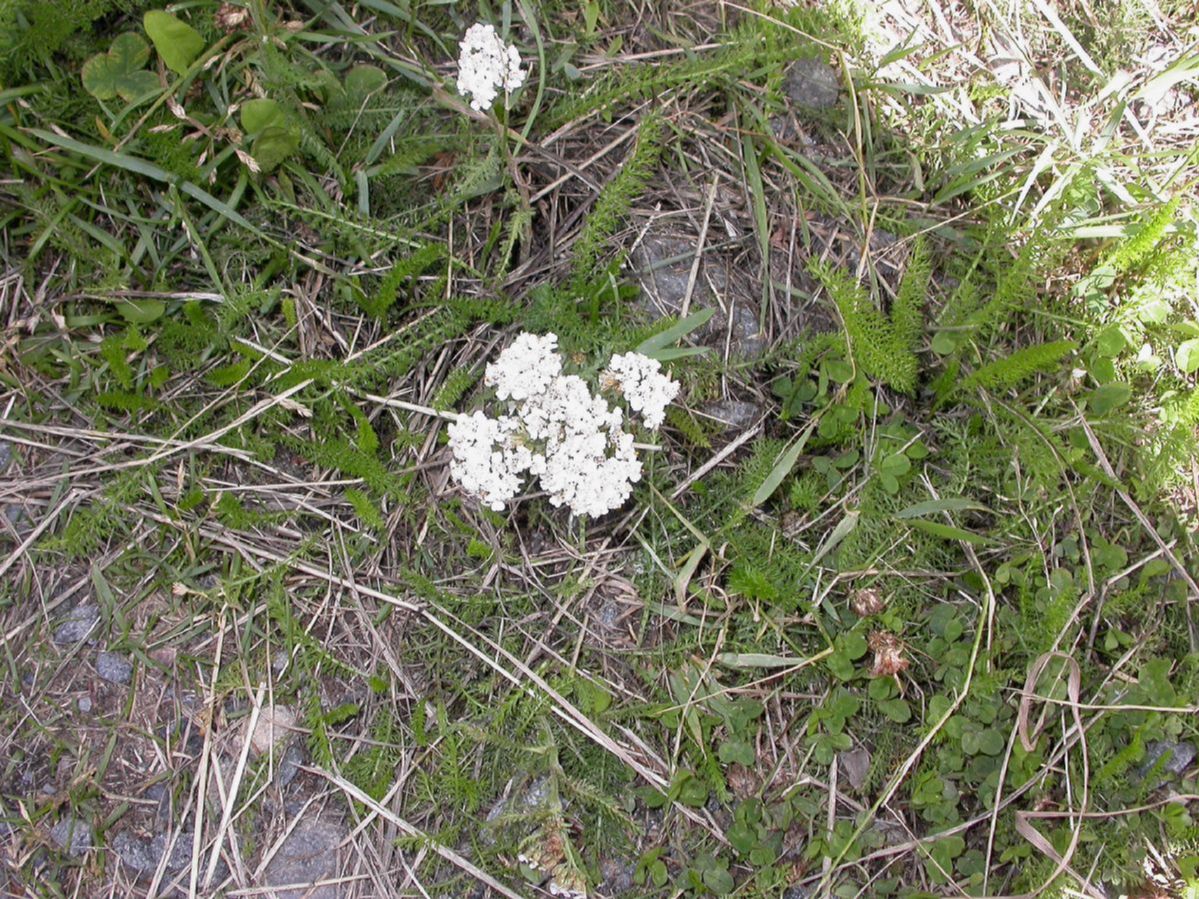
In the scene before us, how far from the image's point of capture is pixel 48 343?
2977 millimetres

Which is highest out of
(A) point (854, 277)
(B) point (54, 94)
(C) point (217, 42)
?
(A) point (854, 277)

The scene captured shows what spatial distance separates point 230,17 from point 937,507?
2.78 metres

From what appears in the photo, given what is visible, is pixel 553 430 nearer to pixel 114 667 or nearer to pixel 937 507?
pixel 937 507

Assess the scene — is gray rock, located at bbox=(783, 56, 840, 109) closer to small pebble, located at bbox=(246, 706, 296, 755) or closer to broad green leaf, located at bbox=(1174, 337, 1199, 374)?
→ broad green leaf, located at bbox=(1174, 337, 1199, 374)

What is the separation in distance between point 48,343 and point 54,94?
822 mm

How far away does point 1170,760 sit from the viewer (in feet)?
9.55

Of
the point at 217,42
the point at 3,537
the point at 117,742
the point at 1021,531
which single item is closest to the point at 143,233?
the point at 217,42

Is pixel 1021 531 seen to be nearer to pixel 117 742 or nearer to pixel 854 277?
pixel 854 277

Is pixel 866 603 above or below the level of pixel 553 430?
below

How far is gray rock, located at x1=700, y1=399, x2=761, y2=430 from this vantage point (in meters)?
3.05

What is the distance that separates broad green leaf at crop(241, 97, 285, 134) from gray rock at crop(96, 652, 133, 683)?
5.75ft

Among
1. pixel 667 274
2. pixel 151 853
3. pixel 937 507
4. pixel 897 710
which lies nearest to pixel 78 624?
pixel 151 853

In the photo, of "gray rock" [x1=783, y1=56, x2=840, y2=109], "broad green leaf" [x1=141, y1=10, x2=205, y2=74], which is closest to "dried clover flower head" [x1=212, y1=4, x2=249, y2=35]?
"broad green leaf" [x1=141, y1=10, x2=205, y2=74]

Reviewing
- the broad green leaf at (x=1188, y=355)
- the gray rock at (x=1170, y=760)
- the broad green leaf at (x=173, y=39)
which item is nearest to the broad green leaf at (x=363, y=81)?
the broad green leaf at (x=173, y=39)
